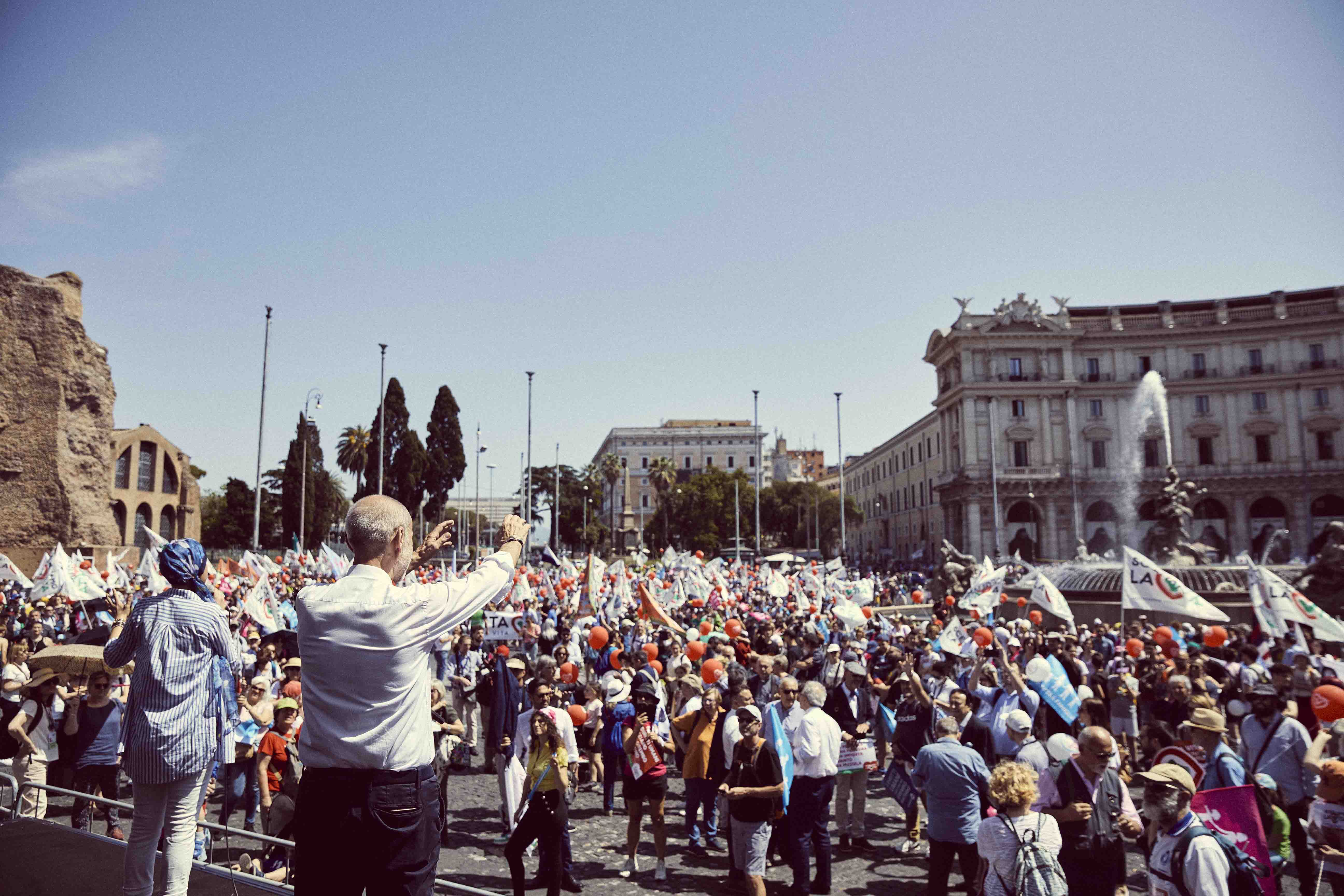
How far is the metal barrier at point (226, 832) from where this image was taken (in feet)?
12.7

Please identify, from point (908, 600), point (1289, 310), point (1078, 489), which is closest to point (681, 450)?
point (1078, 489)

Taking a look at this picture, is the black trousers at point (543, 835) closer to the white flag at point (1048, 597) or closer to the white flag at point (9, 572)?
the white flag at point (1048, 597)

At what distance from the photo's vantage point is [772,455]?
155 metres

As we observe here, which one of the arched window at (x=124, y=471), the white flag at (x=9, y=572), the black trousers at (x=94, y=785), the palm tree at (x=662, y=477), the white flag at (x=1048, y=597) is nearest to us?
the black trousers at (x=94, y=785)

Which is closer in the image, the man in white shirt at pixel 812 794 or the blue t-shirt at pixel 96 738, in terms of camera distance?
the man in white shirt at pixel 812 794

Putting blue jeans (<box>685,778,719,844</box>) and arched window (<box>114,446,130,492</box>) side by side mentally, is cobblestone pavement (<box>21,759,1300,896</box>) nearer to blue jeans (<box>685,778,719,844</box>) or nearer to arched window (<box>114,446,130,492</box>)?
blue jeans (<box>685,778,719,844</box>)

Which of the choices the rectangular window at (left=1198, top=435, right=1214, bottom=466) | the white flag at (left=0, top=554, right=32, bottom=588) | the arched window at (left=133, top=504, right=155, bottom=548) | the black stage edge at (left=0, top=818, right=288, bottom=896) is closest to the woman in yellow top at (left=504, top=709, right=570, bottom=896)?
the black stage edge at (left=0, top=818, right=288, bottom=896)

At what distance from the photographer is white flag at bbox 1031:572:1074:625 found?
53.0 ft

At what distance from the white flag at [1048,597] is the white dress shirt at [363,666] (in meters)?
15.6

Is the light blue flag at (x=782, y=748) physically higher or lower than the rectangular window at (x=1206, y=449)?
lower

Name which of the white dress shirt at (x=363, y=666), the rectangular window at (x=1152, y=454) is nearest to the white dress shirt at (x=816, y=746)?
the white dress shirt at (x=363, y=666)

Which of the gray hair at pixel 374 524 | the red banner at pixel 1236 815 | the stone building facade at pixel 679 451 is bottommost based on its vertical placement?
the red banner at pixel 1236 815

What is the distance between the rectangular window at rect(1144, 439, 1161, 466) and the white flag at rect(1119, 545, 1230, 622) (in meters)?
60.3

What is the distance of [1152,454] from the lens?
67.5m
